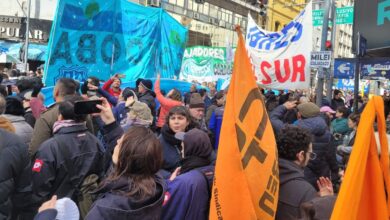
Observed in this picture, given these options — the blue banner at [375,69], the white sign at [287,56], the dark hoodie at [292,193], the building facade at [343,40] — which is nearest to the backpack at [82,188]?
the dark hoodie at [292,193]

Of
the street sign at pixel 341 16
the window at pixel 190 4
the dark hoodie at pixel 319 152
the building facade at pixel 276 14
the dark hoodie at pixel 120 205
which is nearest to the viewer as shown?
the dark hoodie at pixel 120 205

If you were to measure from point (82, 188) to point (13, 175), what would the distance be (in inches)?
20.0

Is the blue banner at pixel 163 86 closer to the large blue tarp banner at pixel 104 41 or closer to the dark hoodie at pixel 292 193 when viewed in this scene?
the large blue tarp banner at pixel 104 41

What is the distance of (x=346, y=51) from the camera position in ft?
239

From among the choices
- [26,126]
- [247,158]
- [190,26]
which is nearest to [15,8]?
[190,26]

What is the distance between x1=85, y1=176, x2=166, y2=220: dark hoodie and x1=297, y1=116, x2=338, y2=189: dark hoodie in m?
3.31

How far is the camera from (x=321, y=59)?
10.3 metres

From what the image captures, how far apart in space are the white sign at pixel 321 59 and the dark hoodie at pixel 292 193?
305 inches

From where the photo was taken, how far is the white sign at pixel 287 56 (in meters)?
8.95

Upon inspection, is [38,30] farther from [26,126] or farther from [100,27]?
[26,126]

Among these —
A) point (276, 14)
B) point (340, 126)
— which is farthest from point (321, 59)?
point (276, 14)

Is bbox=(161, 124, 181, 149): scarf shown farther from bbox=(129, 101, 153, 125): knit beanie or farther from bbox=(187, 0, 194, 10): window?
bbox=(187, 0, 194, 10): window

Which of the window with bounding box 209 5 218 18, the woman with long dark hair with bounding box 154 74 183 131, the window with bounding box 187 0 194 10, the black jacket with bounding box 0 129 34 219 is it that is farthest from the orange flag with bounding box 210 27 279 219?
the window with bounding box 209 5 218 18

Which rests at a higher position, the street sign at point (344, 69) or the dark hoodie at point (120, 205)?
the street sign at point (344, 69)
